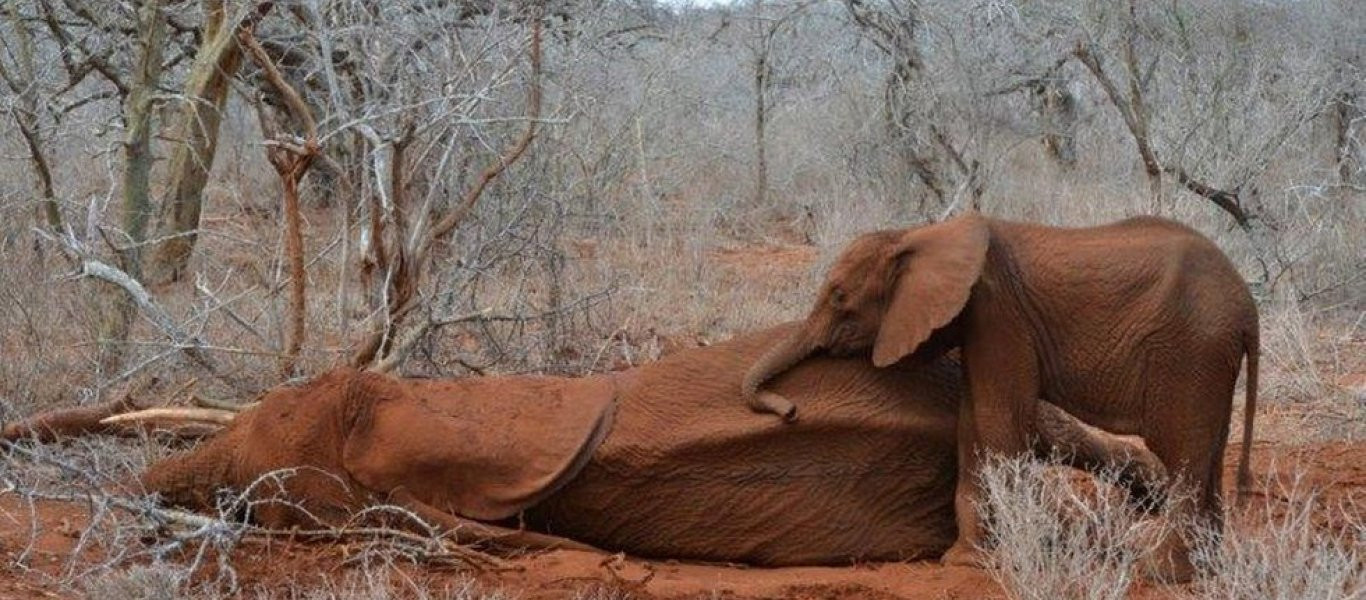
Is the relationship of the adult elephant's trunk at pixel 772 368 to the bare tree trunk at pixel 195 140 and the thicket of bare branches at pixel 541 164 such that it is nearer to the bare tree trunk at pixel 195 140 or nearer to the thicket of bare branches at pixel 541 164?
the thicket of bare branches at pixel 541 164

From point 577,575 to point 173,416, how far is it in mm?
1714

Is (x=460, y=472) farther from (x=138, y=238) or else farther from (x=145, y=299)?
(x=138, y=238)

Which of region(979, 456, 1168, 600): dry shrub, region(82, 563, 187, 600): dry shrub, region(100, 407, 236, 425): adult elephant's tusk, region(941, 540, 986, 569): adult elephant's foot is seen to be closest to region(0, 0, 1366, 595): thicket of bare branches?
region(100, 407, 236, 425): adult elephant's tusk

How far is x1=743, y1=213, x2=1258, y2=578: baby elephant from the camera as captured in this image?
188 inches

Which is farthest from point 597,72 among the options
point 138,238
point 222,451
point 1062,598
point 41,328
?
point 1062,598

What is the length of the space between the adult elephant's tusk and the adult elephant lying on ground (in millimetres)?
543

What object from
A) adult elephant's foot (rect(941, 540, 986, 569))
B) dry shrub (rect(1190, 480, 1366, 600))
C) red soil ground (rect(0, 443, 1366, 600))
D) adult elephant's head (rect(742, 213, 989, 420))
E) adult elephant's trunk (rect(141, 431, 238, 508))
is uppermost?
adult elephant's head (rect(742, 213, 989, 420))

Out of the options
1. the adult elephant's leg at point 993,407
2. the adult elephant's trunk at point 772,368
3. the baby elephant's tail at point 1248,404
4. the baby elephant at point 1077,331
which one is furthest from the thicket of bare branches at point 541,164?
the baby elephant's tail at point 1248,404

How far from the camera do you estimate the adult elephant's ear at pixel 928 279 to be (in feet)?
15.6

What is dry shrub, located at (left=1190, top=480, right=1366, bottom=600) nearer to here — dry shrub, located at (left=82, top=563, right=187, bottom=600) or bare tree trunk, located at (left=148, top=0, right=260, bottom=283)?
dry shrub, located at (left=82, top=563, right=187, bottom=600)

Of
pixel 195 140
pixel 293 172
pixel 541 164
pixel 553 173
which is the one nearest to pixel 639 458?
pixel 293 172

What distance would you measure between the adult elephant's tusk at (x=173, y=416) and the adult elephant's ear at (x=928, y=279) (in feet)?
6.95

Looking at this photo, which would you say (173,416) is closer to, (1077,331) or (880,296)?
(880,296)

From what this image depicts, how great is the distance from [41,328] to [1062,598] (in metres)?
4.77
